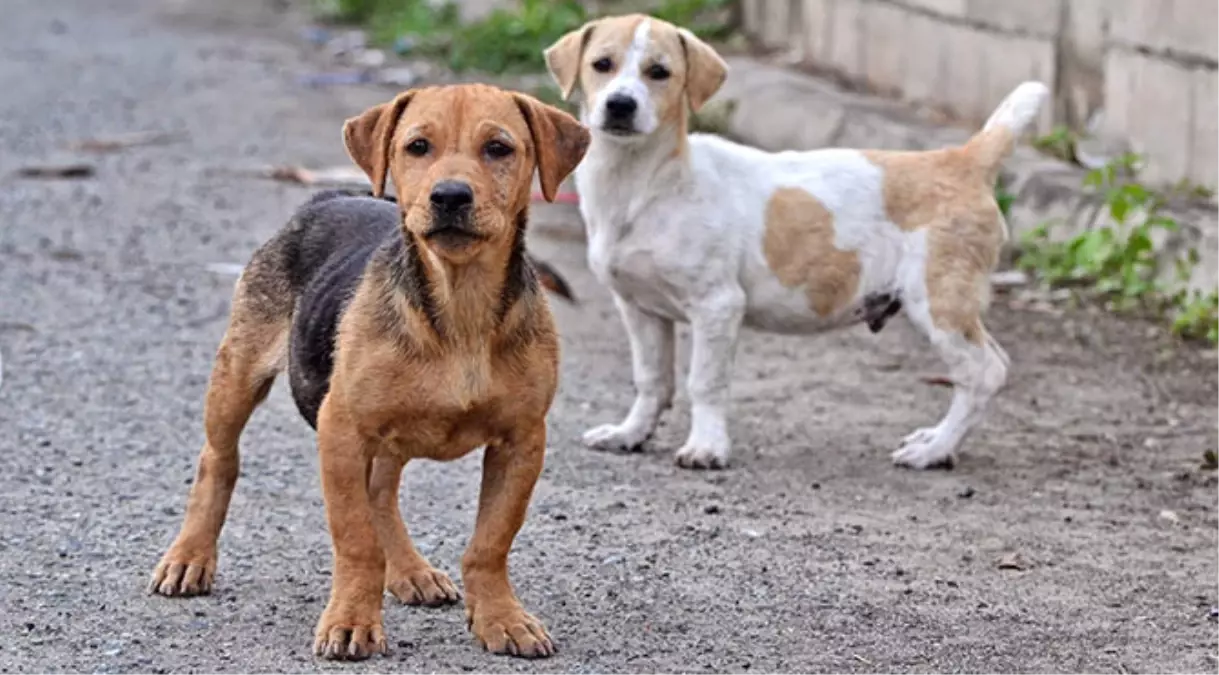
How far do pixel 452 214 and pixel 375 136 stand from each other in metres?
0.41

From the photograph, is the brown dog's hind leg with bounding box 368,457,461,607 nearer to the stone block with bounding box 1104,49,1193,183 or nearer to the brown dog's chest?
the brown dog's chest

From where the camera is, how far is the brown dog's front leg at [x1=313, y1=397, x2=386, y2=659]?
14.3 feet

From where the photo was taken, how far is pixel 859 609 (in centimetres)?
498

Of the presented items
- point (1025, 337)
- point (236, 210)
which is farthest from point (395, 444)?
point (236, 210)

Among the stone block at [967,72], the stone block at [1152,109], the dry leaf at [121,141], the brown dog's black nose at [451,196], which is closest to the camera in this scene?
the brown dog's black nose at [451,196]

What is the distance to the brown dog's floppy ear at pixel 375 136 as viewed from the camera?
4.50 meters

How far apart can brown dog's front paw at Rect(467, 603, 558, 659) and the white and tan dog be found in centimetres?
203

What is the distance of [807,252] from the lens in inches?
264

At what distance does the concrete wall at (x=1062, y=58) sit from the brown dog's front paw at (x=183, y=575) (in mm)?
5456

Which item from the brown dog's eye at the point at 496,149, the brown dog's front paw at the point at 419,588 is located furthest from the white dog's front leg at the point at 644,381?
the brown dog's eye at the point at 496,149

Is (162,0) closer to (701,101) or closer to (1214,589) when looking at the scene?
(701,101)

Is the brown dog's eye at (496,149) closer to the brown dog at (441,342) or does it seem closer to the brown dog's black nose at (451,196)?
the brown dog at (441,342)

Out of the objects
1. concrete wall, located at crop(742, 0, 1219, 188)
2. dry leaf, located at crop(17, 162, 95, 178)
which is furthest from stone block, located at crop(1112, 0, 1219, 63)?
dry leaf, located at crop(17, 162, 95, 178)

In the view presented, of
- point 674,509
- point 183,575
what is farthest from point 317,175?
point 183,575
